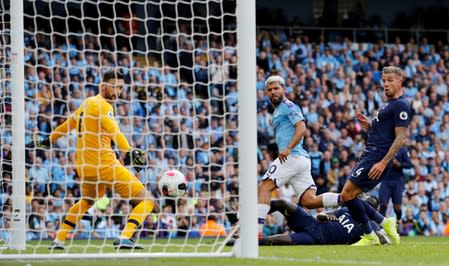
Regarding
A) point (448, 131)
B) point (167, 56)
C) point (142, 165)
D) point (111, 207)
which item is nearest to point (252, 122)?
point (142, 165)

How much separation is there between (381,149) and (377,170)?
32cm

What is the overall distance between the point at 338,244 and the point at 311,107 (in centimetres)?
1198

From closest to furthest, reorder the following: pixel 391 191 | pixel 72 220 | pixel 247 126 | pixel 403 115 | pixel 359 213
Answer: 1. pixel 247 126
2. pixel 72 220
3. pixel 403 115
4. pixel 359 213
5. pixel 391 191

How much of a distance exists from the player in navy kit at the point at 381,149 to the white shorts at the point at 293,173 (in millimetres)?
691

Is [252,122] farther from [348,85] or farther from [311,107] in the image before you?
[348,85]

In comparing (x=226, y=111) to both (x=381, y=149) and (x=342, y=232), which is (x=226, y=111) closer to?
(x=342, y=232)

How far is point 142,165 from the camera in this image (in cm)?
1163

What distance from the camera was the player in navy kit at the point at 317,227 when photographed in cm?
1273

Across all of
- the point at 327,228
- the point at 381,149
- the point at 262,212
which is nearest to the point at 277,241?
the point at 262,212

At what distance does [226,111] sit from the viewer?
19922 mm

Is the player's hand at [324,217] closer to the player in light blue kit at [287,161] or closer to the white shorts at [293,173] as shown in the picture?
the player in light blue kit at [287,161]

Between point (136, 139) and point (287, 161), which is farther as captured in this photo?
point (136, 139)

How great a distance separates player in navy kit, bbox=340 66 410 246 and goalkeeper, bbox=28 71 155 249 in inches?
95.2

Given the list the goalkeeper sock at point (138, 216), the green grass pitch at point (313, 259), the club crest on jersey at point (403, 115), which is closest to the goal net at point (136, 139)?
the goalkeeper sock at point (138, 216)
